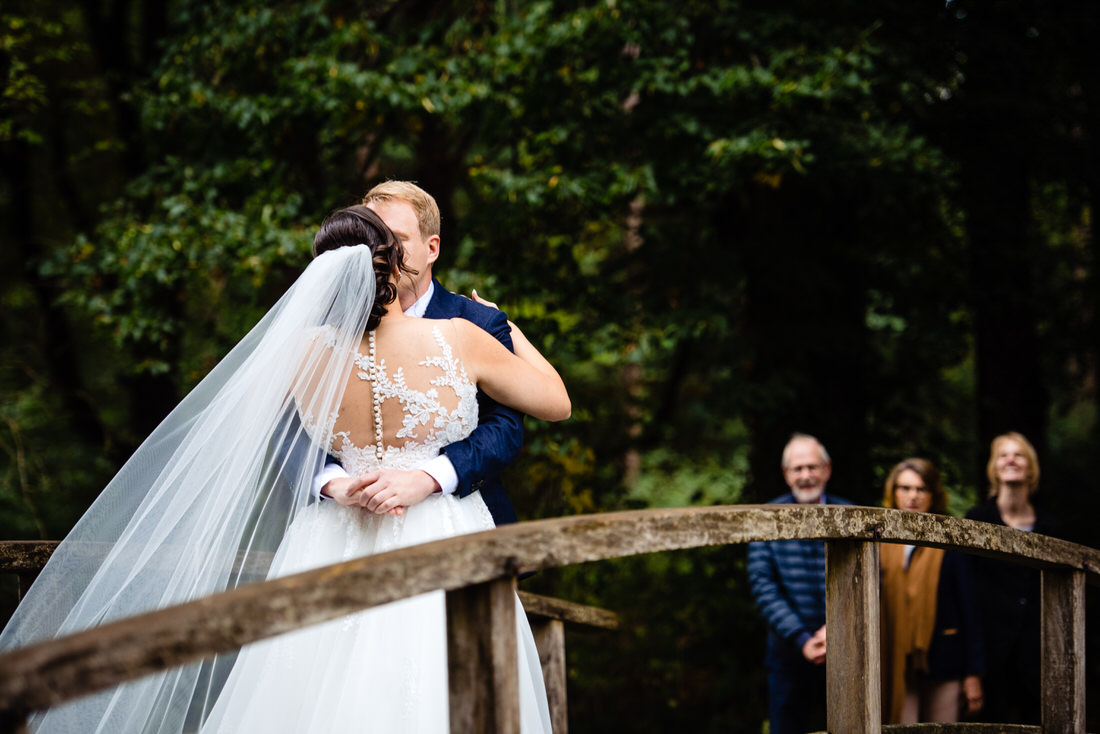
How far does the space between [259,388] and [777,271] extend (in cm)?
495

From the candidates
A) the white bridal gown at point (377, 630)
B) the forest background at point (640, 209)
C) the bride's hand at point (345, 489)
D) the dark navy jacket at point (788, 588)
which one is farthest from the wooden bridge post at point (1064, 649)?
the forest background at point (640, 209)

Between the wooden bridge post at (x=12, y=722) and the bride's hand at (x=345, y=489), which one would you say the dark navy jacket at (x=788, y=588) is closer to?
the bride's hand at (x=345, y=489)

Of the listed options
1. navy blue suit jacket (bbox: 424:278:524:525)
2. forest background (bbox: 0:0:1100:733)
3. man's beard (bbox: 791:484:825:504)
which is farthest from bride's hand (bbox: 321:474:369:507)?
forest background (bbox: 0:0:1100:733)

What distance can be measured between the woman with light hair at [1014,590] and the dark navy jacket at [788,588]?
3.05 feet

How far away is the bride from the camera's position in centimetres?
219

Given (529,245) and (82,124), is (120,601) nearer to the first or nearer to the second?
(529,245)

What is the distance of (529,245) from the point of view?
19.5ft

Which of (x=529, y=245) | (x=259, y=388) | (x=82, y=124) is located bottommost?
(x=259, y=388)

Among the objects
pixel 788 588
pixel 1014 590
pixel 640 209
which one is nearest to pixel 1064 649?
pixel 788 588

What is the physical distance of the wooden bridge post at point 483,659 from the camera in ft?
5.59

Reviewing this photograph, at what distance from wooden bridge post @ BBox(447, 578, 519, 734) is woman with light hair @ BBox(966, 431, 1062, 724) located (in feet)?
12.4

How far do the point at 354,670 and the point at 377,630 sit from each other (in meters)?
0.11

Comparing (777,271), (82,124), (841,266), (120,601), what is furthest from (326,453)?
(82,124)

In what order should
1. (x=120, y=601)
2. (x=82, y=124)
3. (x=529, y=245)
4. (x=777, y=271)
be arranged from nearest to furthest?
(x=120, y=601)
(x=529, y=245)
(x=777, y=271)
(x=82, y=124)
